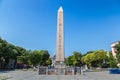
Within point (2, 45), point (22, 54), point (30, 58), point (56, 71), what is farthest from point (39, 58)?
point (56, 71)

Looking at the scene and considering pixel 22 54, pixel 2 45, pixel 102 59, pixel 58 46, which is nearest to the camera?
pixel 58 46

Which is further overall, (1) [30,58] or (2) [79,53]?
(2) [79,53]

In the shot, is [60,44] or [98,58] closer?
[60,44]

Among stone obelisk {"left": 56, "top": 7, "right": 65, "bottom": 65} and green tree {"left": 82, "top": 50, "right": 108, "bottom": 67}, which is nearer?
stone obelisk {"left": 56, "top": 7, "right": 65, "bottom": 65}

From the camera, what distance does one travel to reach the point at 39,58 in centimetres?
7225

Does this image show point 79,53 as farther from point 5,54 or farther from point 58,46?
Answer: point 58,46

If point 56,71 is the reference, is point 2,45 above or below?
above

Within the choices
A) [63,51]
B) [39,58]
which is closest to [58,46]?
[63,51]

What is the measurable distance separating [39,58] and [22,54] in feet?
40.7

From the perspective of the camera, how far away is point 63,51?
116 feet

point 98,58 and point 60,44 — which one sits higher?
point 98,58

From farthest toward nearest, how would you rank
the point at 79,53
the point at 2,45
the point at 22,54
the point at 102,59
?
1. the point at 79,53
2. the point at 22,54
3. the point at 102,59
4. the point at 2,45

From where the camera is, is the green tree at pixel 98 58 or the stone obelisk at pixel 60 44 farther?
the green tree at pixel 98 58

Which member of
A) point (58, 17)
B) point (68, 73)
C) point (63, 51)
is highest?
point (58, 17)
